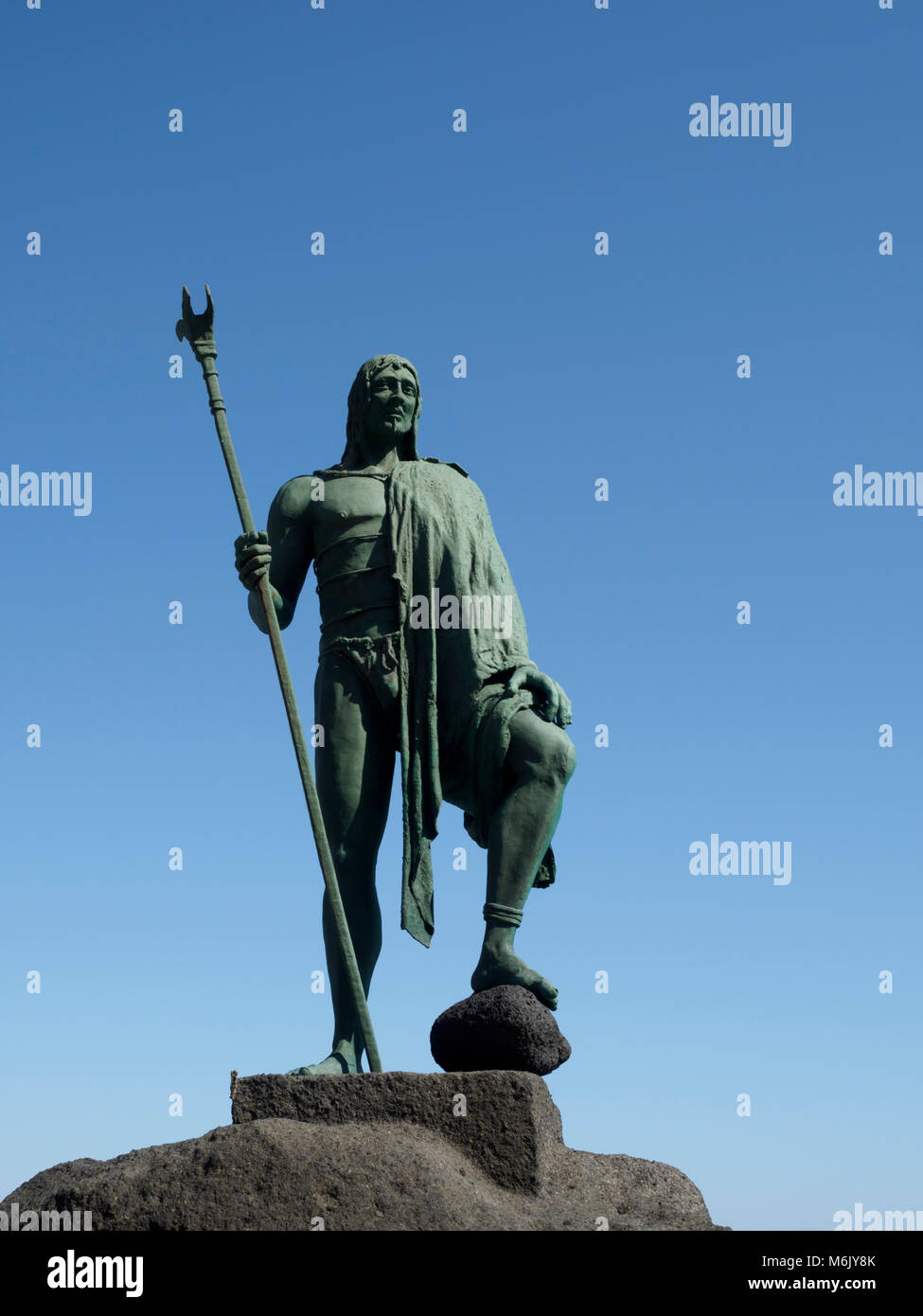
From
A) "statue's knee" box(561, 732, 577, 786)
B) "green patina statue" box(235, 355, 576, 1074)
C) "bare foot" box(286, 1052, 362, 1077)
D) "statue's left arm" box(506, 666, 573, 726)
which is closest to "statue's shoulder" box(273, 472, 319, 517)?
"green patina statue" box(235, 355, 576, 1074)

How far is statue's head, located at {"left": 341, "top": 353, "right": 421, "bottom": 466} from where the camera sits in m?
9.30

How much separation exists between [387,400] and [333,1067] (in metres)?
3.71

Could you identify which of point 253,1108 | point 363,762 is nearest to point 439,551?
point 363,762

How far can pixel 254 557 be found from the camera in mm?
8719

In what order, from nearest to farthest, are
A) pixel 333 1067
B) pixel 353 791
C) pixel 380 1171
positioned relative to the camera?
pixel 380 1171 → pixel 333 1067 → pixel 353 791

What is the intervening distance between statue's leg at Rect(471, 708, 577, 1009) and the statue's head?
6.32 feet

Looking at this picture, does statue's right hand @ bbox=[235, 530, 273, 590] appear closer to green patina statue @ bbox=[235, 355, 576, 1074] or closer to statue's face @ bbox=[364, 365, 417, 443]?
green patina statue @ bbox=[235, 355, 576, 1074]

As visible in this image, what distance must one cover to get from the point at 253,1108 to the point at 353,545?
308 centimetres

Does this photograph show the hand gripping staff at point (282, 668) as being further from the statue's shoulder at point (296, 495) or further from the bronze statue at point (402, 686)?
the statue's shoulder at point (296, 495)

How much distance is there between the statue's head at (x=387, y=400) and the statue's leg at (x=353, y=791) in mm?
1387

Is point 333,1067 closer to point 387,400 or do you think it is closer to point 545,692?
point 545,692

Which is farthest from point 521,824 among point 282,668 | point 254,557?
point 254,557

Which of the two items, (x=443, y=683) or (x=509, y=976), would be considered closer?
(x=509, y=976)

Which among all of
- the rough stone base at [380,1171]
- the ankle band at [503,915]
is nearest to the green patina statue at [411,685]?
the ankle band at [503,915]
